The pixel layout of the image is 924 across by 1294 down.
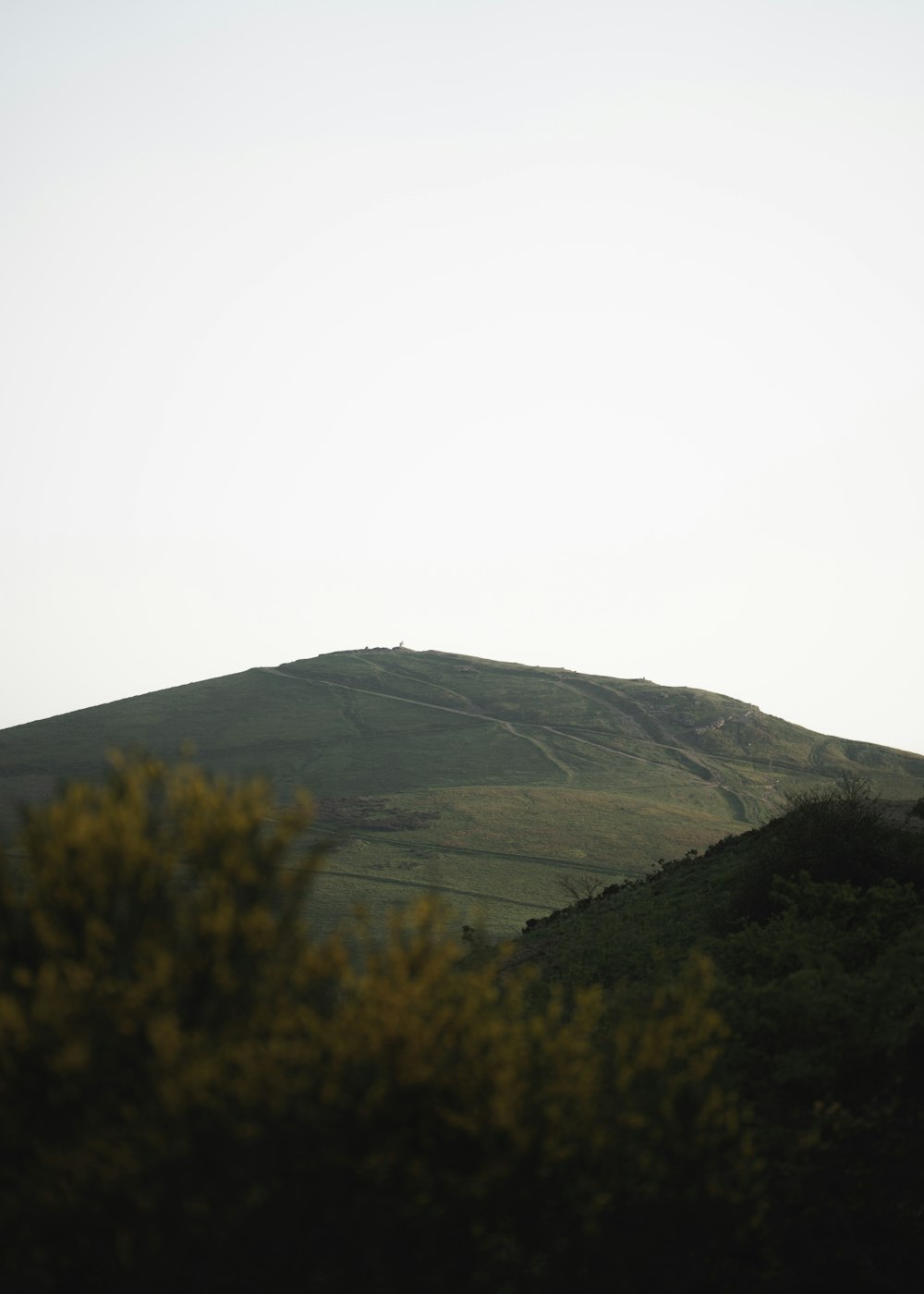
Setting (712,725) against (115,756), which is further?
(712,725)

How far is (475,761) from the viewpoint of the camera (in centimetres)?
11975

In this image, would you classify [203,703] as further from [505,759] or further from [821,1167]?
[821,1167]

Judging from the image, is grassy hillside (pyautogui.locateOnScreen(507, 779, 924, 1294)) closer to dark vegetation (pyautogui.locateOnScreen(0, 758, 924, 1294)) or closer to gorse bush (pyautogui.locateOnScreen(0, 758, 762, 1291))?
dark vegetation (pyautogui.locateOnScreen(0, 758, 924, 1294))

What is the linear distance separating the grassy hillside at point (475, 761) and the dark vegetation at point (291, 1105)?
5276 cm

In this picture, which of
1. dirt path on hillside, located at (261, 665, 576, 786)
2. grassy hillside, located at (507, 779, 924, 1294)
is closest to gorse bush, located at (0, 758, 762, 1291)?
grassy hillside, located at (507, 779, 924, 1294)

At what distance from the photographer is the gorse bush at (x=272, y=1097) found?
9.86 metres

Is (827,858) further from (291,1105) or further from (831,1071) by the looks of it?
(291,1105)

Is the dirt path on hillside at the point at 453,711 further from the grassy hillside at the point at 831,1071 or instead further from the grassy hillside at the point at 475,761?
the grassy hillside at the point at 831,1071

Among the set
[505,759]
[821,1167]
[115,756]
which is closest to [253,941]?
[115,756]

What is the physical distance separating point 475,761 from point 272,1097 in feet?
361

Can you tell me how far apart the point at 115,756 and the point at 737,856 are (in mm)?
37297

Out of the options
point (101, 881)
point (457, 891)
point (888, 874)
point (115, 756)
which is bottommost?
point (457, 891)

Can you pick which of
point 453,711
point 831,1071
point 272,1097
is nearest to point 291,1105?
point 272,1097

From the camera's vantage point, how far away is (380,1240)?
10.8 m
